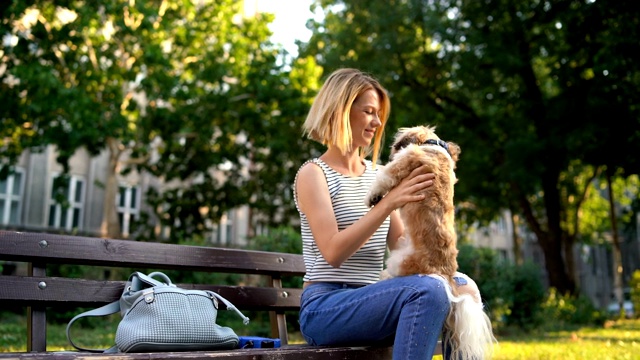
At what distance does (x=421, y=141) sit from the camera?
3.64 metres

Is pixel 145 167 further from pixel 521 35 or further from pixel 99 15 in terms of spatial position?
pixel 521 35

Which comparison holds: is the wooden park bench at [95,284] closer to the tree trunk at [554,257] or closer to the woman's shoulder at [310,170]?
the woman's shoulder at [310,170]

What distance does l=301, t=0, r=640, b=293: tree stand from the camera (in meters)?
16.8

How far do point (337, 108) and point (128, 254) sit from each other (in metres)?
1.38

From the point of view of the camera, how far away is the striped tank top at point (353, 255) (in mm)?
3697

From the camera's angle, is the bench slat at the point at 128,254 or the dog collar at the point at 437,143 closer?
the bench slat at the point at 128,254

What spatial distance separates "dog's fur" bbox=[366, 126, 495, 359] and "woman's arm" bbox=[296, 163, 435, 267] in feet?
0.22

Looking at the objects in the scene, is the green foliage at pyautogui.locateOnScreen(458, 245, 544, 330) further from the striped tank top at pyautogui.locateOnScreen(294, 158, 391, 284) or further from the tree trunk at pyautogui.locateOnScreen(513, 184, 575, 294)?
the striped tank top at pyautogui.locateOnScreen(294, 158, 391, 284)

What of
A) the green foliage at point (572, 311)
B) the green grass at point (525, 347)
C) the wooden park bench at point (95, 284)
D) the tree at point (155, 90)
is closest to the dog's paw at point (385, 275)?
the wooden park bench at point (95, 284)

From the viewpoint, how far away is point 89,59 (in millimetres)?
20188

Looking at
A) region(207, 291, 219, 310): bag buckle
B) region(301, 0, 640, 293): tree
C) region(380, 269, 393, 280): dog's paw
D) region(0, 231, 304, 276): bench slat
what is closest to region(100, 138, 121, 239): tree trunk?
region(301, 0, 640, 293): tree

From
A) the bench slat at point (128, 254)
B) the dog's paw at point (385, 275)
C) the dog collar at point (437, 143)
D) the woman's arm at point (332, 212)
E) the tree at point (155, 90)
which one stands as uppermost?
the tree at point (155, 90)

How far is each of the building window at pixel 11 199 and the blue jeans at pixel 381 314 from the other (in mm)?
24776

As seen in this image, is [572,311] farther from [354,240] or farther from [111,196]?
[354,240]
